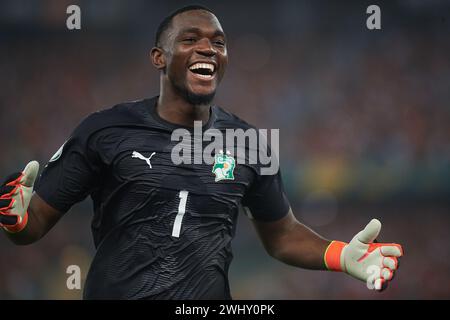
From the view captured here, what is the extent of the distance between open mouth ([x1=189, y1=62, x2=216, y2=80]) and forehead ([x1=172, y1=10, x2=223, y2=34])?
0.17 metres

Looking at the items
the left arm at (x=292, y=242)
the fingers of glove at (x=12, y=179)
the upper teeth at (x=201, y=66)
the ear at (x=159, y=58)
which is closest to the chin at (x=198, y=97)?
the upper teeth at (x=201, y=66)

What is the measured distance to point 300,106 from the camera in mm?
8312

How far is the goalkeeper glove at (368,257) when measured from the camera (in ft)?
9.98

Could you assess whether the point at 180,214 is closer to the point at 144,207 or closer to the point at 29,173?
the point at 144,207

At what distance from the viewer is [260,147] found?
141 inches

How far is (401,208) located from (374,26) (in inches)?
85.6

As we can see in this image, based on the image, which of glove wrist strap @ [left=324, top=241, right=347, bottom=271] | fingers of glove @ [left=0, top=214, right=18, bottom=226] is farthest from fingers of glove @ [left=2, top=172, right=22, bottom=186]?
glove wrist strap @ [left=324, top=241, right=347, bottom=271]

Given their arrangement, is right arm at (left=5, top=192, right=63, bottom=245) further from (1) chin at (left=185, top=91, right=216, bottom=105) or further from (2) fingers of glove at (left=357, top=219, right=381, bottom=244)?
(2) fingers of glove at (left=357, top=219, right=381, bottom=244)

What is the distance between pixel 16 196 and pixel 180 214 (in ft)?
2.34

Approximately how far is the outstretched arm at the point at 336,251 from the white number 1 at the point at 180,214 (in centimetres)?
58

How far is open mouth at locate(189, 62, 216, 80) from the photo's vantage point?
11.0 ft

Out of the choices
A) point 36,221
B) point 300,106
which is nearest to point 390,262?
point 36,221

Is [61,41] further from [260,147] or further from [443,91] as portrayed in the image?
[260,147]

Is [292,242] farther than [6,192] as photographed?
Yes
